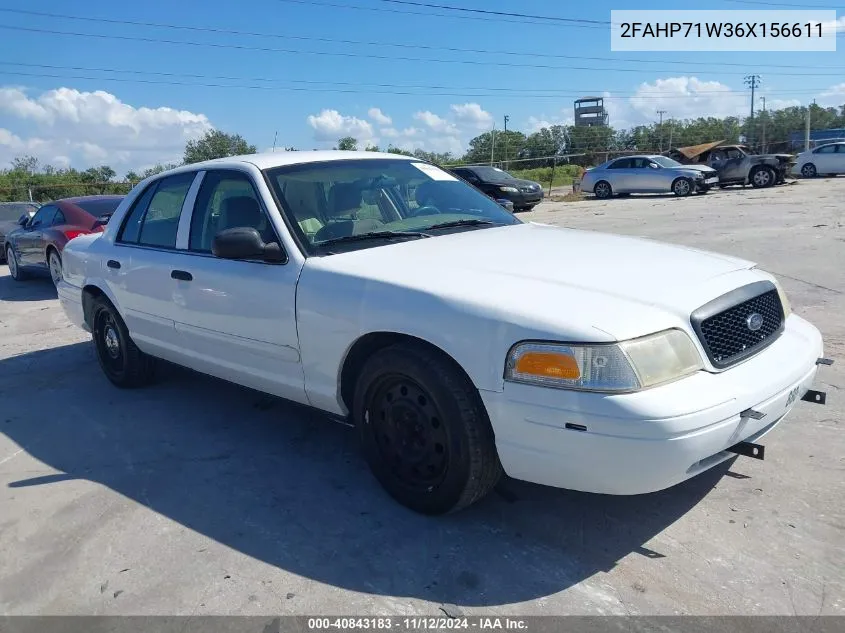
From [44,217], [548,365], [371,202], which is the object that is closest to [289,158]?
[371,202]

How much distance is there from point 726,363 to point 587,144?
69776mm

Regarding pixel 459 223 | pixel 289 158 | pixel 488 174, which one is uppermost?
pixel 289 158

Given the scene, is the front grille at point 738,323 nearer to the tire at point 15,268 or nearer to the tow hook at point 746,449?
the tow hook at point 746,449

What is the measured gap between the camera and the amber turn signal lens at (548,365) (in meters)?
2.66

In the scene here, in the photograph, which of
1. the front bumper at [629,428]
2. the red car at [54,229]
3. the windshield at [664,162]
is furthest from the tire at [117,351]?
the windshield at [664,162]

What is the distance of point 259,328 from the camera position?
12.6ft

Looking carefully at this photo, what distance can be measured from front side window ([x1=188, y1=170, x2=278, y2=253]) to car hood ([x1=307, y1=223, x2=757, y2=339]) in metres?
0.61

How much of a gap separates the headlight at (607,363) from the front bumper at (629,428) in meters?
0.04

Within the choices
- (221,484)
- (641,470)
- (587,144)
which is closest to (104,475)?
(221,484)

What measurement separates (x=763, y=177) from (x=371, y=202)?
24198mm

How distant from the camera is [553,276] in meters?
3.09

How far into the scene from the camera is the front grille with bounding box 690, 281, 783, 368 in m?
2.86

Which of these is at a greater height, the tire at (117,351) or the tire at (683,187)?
the tire at (117,351)

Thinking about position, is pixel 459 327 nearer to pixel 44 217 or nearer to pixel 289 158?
pixel 289 158
